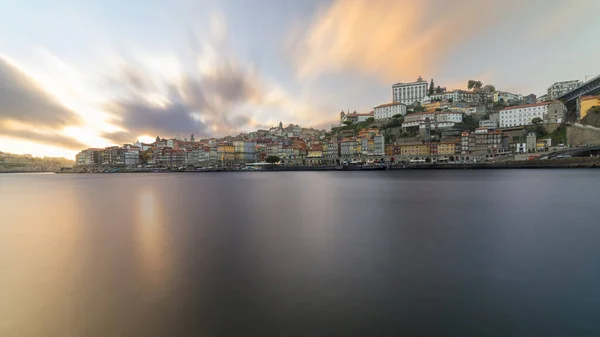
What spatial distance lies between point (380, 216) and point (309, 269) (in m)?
6.43

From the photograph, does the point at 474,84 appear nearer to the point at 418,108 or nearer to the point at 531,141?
the point at 418,108

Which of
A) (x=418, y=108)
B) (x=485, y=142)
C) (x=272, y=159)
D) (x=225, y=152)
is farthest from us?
(x=225, y=152)

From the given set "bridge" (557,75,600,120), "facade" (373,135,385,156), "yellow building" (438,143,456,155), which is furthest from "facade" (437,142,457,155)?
"bridge" (557,75,600,120)

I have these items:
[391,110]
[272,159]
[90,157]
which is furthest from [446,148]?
[90,157]

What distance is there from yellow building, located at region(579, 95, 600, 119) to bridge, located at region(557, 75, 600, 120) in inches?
209

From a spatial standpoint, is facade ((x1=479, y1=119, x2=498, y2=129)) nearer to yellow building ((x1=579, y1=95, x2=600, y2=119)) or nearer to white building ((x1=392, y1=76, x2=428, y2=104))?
yellow building ((x1=579, y1=95, x2=600, y2=119))

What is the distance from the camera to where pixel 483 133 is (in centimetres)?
5862

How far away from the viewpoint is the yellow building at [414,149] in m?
63.2

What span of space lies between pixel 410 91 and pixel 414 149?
3531 centimetres

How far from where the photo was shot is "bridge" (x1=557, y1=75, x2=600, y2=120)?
180 ft

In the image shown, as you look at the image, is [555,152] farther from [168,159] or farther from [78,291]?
[168,159]

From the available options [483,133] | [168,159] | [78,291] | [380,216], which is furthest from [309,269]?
[168,159]

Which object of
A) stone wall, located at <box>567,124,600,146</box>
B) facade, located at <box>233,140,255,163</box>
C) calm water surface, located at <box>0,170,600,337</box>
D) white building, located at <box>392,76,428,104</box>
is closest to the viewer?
calm water surface, located at <box>0,170,600,337</box>

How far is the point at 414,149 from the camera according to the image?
64438mm
